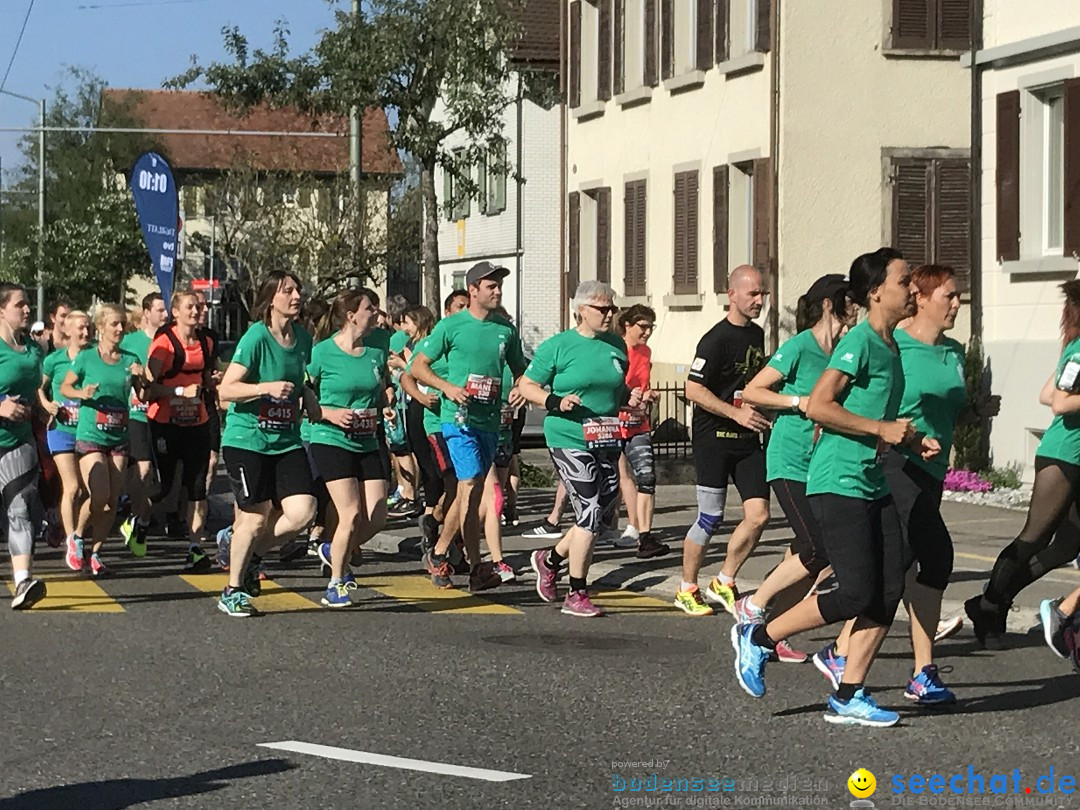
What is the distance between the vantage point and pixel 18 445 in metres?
12.6

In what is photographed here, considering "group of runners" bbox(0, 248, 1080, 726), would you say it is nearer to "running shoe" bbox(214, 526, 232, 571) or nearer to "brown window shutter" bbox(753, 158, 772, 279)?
"running shoe" bbox(214, 526, 232, 571)

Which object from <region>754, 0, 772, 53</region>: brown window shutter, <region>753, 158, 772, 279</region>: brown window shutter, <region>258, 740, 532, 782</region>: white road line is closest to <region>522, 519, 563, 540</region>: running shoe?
<region>258, 740, 532, 782</region>: white road line

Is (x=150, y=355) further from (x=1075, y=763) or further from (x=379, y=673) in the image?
(x=1075, y=763)

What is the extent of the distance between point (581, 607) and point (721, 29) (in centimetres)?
1679

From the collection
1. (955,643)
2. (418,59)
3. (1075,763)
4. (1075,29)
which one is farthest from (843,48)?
(1075,763)

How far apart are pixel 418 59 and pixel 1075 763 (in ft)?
93.7

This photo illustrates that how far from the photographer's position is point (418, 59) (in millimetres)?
35219

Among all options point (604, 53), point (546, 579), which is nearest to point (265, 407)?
point (546, 579)

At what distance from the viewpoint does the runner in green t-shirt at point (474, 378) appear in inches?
525

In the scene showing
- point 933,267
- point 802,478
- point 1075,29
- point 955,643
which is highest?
point 1075,29

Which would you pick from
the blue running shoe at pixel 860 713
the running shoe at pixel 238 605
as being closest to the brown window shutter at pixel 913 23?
the running shoe at pixel 238 605

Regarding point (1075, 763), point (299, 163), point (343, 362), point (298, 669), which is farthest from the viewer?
point (299, 163)

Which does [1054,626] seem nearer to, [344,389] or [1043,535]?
[1043,535]

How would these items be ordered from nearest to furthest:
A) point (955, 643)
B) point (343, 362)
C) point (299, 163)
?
point (955, 643)
point (343, 362)
point (299, 163)
